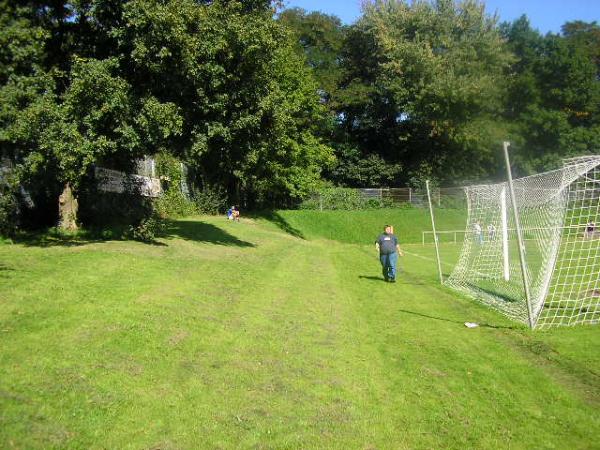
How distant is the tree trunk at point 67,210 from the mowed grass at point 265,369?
21.6 feet

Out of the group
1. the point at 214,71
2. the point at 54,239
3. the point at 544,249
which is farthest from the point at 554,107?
the point at 54,239

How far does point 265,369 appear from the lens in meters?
7.64

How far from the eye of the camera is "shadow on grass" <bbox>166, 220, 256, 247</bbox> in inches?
940

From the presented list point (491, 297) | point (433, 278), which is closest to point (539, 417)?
point (491, 297)

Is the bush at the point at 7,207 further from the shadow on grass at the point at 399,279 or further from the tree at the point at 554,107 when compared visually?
the tree at the point at 554,107

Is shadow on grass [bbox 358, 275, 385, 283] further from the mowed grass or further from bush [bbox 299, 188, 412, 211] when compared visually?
bush [bbox 299, 188, 412, 211]

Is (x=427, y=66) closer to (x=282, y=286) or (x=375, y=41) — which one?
(x=375, y=41)

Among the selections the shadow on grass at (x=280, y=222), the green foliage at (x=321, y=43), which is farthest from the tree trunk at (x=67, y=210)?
the green foliage at (x=321, y=43)

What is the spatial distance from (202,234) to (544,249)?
15.7m

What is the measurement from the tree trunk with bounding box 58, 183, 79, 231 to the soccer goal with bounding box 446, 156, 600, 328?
13.2 m

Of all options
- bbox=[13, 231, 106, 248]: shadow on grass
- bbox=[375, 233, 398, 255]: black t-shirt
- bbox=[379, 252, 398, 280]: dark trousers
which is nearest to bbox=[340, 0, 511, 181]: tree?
bbox=[379, 252, 398, 280]: dark trousers

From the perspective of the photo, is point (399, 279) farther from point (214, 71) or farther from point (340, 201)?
point (340, 201)

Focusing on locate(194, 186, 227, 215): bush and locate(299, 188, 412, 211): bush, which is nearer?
locate(194, 186, 227, 215): bush

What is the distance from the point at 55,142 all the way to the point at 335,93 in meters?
40.7
